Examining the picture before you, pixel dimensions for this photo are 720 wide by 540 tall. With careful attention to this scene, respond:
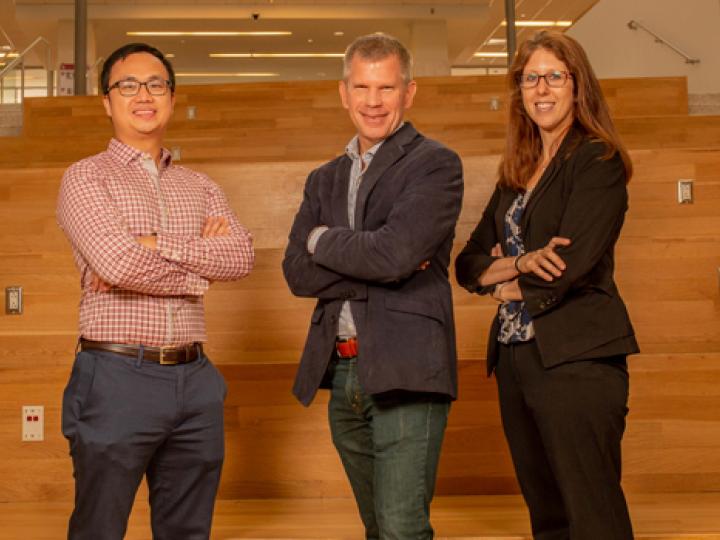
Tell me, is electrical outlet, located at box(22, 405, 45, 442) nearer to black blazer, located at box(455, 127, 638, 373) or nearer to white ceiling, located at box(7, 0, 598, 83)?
black blazer, located at box(455, 127, 638, 373)

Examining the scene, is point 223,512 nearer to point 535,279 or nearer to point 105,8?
point 535,279

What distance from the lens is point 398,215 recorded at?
178cm

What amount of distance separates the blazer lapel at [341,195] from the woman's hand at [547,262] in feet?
1.19

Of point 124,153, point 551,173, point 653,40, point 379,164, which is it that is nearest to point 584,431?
point 551,173

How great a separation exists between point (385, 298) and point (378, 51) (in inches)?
18.3

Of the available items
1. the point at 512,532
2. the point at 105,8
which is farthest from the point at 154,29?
the point at 512,532

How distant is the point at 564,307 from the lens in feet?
6.12

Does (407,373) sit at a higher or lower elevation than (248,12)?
lower

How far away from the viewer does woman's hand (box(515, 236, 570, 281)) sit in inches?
71.9

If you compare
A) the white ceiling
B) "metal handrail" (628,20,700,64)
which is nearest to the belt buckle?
"metal handrail" (628,20,700,64)

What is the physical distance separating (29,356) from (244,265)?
4.88 ft

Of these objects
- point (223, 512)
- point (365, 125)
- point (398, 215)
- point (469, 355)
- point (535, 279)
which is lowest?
point (223, 512)

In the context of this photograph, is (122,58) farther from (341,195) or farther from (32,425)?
(32,425)

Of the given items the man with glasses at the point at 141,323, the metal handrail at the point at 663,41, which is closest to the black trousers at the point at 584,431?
the man with glasses at the point at 141,323
